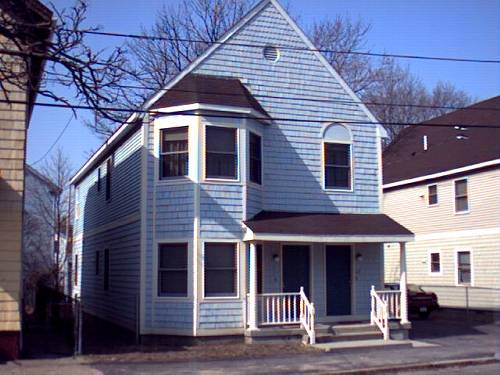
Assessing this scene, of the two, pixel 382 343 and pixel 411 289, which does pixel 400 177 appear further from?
pixel 382 343

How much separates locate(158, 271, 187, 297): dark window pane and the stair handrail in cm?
312

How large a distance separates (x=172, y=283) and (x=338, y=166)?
6.29 metres

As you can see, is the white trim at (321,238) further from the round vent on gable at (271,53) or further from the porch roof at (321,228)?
the round vent on gable at (271,53)

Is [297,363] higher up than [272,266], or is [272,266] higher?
[272,266]

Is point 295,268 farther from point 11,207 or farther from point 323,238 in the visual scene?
point 11,207

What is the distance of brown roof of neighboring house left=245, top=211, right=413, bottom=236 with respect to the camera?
1762 centimetres

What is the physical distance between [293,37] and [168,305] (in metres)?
8.84

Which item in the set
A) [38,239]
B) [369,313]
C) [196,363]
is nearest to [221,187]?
[196,363]

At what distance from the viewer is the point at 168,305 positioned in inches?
684

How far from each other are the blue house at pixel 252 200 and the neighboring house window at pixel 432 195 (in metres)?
9.18

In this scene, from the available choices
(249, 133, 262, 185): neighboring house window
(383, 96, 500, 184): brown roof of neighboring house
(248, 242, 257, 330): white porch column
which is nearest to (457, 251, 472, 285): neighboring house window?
(383, 96, 500, 184): brown roof of neighboring house

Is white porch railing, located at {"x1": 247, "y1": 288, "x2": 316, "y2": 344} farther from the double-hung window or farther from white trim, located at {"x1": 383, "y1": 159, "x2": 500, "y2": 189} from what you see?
white trim, located at {"x1": 383, "y1": 159, "x2": 500, "y2": 189}

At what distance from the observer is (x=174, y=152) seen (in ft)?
58.5

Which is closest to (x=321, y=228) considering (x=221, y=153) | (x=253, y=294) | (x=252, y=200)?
(x=252, y=200)
